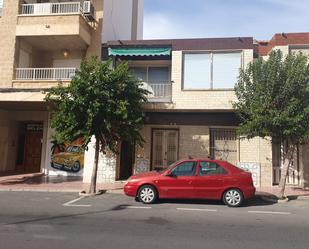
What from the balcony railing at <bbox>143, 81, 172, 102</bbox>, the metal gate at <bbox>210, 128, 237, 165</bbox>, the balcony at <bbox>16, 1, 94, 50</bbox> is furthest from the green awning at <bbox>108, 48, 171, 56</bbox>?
the metal gate at <bbox>210, 128, 237, 165</bbox>

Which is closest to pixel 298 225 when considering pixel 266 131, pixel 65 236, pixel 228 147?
pixel 266 131

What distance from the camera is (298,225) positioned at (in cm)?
774

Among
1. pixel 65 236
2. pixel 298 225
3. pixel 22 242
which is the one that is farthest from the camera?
pixel 298 225

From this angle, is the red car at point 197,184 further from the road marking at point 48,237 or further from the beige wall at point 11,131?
the beige wall at point 11,131

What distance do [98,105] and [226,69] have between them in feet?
21.9

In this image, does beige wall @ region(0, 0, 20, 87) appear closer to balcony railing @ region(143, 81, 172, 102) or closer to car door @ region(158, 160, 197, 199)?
balcony railing @ region(143, 81, 172, 102)

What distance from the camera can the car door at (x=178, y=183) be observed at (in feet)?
33.6

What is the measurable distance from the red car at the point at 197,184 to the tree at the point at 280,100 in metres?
2.14

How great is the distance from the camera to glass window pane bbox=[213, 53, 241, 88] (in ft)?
48.4

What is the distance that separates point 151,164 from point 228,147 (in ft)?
13.0

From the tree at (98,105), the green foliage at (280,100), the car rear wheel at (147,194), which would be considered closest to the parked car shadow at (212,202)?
the car rear wheel at (147,194)

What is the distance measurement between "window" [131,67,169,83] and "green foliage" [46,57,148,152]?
13.6ft

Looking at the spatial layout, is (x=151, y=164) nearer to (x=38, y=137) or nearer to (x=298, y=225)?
(x=38, y=137)

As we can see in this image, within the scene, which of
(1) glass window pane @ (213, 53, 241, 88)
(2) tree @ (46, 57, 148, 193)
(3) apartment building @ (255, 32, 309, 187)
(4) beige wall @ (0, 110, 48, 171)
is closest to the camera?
(2) tree @ (46, 57, 148, 193)
